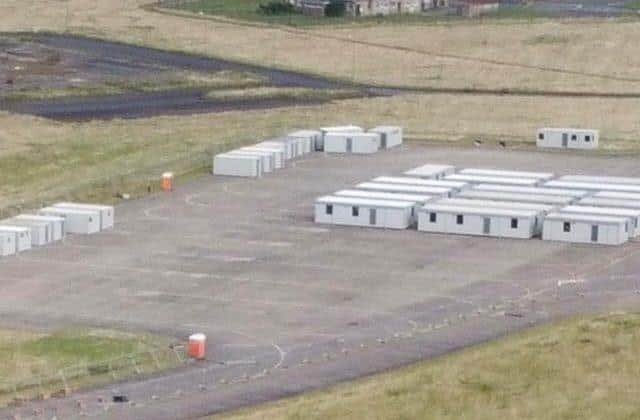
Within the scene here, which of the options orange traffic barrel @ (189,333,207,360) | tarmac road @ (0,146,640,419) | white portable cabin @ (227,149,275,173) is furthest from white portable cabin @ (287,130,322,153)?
orange traffic barrel @ (189,333,207,360)

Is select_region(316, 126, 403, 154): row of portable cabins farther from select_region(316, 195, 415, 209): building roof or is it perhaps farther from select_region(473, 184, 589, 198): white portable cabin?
select_region(316, 195, 415, 209): building roof

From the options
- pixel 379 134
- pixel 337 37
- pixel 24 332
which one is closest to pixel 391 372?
pixel 24 332

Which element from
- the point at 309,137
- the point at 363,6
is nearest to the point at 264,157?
the point at 309,137

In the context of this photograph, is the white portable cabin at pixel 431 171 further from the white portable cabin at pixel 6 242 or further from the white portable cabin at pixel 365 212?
the white portable cabin at pixel 6 242

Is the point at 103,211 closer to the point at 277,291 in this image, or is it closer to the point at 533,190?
the point at 277,291

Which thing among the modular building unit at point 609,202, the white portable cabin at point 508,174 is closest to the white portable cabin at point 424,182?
the white portable cabin at point 508,174
